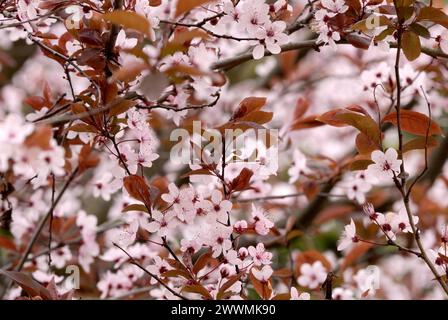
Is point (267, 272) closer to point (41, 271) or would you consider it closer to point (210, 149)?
point (210, 149)

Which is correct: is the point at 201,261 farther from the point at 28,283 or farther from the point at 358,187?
the point at 358,187

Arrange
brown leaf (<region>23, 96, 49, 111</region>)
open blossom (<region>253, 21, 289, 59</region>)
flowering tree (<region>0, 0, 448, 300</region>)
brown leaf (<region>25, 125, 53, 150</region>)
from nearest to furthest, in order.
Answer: brown leaf (<region>25, 125, 53, 150</region>) < flowering tree (<region>0, 0, 448, 300</region>) < open blossom (<region>253, 21, 289, 59</region>) < brown leaf (<region>23, 96, 49, 111</region>)

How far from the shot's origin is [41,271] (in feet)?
5.58

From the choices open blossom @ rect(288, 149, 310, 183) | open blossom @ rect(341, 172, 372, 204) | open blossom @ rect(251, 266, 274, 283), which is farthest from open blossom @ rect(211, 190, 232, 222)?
open blossom @ rect(288, 149, 310, 183)

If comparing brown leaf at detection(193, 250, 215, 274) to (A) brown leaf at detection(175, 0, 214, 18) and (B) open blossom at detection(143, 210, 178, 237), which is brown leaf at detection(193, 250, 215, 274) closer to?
(B) open blossom at detection(143, 210, 178, 237)

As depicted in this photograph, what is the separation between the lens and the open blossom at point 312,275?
1.66 meters

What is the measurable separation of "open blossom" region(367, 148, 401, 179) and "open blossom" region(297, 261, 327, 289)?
49cm

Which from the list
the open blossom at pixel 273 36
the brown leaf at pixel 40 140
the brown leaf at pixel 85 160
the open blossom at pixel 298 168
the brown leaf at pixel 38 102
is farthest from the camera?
the open blossom at pixel 298 168

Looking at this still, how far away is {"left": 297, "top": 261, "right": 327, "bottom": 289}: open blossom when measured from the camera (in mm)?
1662

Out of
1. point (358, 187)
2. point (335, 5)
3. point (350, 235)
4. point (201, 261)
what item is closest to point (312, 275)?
point (358, 187)

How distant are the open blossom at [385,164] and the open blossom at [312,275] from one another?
19.4 inches

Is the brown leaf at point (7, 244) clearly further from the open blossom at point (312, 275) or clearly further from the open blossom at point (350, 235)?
the open blossom at point (350, 235)

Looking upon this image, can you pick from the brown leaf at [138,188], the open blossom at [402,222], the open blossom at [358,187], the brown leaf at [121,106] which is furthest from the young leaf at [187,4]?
the open blossom at [358,187]
